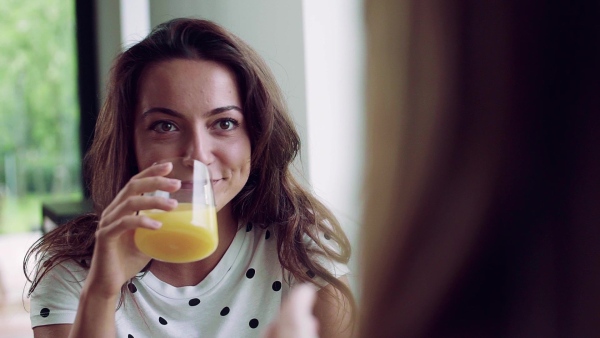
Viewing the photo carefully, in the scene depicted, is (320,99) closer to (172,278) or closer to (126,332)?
(172,278)

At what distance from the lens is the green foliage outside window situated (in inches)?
175

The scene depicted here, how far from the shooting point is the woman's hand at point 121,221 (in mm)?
1106

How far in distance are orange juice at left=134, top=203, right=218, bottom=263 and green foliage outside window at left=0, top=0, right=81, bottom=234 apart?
11.6 ft

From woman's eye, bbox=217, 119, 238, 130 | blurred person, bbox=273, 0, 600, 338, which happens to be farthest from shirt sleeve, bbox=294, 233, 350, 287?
blurred person, bbox=273, 0, 600, 338

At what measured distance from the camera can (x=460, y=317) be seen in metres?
0.36

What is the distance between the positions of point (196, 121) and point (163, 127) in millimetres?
74

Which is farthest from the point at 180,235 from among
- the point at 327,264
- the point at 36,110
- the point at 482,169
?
the point at 36,110

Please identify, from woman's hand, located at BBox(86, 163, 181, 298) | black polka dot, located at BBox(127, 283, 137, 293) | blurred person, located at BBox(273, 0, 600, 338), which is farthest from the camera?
black polka dot, located at BBox(127, 283, 137, 293)

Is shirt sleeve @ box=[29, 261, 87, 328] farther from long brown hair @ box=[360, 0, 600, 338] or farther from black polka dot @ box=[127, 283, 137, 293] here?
long brown hair @ box=[360, 0, 600, 338]

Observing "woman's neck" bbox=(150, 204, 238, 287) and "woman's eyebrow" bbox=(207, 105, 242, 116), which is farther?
"woman's neck" bbox=(150, 204, 238, 287)

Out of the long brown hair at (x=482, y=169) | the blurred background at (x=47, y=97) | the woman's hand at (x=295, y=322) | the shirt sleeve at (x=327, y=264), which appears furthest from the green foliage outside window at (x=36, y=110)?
the long brown hair at (x=482, y=169)

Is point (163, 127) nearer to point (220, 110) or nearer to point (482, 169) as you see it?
point (220, 110)

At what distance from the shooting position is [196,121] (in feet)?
4.55

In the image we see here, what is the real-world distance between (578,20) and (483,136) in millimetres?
69
